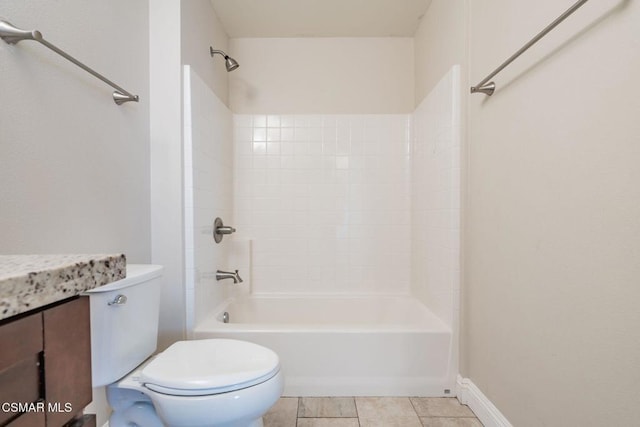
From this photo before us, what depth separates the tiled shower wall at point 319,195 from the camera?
2479 mm

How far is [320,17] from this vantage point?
223 cm

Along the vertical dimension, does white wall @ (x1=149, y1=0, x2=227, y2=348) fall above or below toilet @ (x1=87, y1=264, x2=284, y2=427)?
above

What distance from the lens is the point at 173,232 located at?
1616mm

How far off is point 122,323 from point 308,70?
7.11 ft

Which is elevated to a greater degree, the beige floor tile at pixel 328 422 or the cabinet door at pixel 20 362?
the cabinet door at pixel 20 362

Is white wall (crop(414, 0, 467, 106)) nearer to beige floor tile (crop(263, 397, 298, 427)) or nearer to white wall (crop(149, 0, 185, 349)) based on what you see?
white wall (crop(149, 0, 185, 349))

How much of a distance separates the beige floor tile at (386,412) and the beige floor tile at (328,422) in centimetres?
5

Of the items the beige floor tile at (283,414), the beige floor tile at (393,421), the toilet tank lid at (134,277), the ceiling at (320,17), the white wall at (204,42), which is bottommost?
the beige floor tile at (283,414)

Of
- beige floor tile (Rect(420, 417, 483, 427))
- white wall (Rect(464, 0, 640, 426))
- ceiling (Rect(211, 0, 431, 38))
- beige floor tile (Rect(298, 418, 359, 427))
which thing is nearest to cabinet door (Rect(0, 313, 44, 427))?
white wall (Rect(464, 0, 640, 426))

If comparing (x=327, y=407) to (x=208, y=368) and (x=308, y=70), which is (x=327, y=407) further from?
(x=308, y=70)

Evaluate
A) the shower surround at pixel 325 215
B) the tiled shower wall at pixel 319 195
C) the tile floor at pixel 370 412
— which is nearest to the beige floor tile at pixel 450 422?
the tile floor at pixel 370 412

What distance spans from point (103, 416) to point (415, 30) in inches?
116

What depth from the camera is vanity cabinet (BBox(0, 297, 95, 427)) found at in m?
0.38

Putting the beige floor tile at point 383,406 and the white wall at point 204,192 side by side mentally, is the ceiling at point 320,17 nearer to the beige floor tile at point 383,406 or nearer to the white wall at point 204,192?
the white wall at point 204,192
